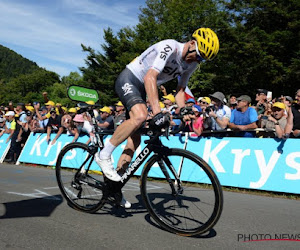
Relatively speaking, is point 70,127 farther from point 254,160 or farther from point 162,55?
point 162,55

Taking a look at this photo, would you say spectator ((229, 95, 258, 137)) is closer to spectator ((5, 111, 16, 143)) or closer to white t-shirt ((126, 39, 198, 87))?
white t-shirt ((126, 39, 198, 87))

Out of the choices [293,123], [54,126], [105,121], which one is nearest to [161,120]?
[293,123]

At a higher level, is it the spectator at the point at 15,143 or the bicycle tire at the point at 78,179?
the bicycle tire at the point at 78,179

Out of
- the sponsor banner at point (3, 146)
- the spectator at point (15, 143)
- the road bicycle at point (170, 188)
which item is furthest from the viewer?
the sponsor banner at point (3, 146)

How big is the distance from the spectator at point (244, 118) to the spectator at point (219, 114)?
0.17 meters

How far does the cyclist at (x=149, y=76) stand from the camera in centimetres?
341

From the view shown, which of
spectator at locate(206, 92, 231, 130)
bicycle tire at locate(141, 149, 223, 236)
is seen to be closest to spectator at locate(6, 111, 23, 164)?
spectator at locate(206, 92, 231, 130)

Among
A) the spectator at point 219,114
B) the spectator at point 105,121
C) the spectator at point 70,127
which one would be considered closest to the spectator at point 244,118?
the spectator at point 219,114

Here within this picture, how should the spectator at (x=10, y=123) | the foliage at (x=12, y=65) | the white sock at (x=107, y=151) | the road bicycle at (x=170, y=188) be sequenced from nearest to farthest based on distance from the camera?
the road bicycle at (x=170, y=188) → the white sock at (x=107, y=151) → the spectator at (x=10, y=123) → the foliage at (x=12, y=65)

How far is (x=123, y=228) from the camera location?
11.3 feet

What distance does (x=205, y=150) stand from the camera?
23.6 feet

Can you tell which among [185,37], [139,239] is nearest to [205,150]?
[139,239]

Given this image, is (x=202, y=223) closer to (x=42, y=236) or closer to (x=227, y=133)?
A: (x=42, y=236)

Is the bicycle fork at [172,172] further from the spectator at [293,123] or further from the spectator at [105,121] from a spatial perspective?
the spectator at [105,121]
